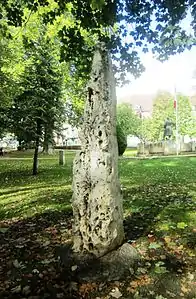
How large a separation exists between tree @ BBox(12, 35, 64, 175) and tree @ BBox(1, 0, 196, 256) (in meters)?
7.70

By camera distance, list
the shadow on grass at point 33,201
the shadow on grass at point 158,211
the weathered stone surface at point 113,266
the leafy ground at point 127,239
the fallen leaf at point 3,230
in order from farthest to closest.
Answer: the shadow on grass at point 33,201, the fallen leaf at point 3,230, the shadow on grass at point 158,211, the weathered stone surface at point 113,266, the leafy ground at point 127,239

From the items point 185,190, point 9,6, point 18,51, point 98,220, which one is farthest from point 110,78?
point 18,51

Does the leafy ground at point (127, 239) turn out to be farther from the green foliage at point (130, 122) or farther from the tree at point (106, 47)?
the green foliage at point (130, 122)

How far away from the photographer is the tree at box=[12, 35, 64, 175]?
598 inches

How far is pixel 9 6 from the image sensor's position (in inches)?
298

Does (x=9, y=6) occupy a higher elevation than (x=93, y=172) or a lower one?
higher

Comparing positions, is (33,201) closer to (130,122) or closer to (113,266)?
(113,266)

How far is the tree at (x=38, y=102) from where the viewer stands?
49.8 ft

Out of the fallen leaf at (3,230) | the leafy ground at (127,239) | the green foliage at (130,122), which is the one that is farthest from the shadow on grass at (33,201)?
the green foliage at (130,122)

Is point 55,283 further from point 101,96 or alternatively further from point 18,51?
point 18,51

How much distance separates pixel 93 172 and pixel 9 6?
5.24m

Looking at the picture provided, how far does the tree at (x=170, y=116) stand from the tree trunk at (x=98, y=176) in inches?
1478

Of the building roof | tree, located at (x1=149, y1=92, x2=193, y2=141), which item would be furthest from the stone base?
the building roof

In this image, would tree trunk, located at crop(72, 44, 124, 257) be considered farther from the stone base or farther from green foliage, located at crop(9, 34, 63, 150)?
green foliage, located at crop(9, 34, 63, 150)
